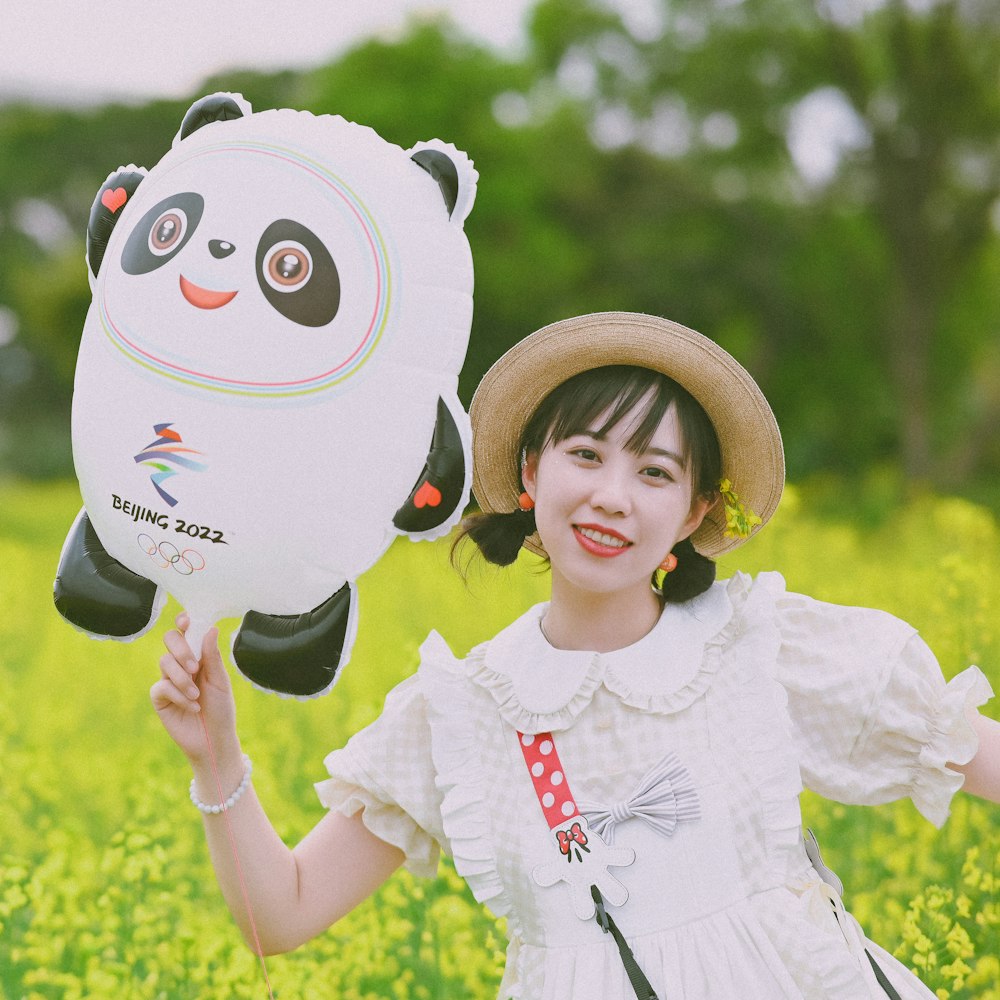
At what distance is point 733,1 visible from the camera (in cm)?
1445

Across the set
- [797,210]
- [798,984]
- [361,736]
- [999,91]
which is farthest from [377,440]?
[797,210]

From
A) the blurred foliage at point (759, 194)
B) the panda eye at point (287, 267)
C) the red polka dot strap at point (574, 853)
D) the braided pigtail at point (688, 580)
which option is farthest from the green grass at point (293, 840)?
the blurred foliage at point (759, 194)

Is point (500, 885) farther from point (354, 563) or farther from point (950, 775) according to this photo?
point (950, 775)

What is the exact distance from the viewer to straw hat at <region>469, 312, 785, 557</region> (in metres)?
1.90

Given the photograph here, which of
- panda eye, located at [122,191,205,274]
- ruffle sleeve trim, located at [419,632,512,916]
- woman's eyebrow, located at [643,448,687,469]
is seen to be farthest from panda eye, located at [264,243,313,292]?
ruffle sleeve trim, located at [419,632,512,916]

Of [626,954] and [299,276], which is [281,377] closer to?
[299,276]

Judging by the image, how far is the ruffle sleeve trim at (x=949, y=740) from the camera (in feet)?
6.01

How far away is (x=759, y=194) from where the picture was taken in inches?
660

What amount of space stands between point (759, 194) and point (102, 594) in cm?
1613

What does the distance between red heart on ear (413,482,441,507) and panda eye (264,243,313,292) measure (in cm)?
30

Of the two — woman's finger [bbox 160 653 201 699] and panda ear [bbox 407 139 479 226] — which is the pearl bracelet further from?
panda ear [bbox 407 139 479 226]

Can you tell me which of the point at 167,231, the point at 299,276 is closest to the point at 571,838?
the point at 299,276

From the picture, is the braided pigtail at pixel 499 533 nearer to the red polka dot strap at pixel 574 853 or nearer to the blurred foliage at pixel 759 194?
the red polka dot strap at pixel 574 853

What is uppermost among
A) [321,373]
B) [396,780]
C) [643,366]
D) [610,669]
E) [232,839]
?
[643,366]
